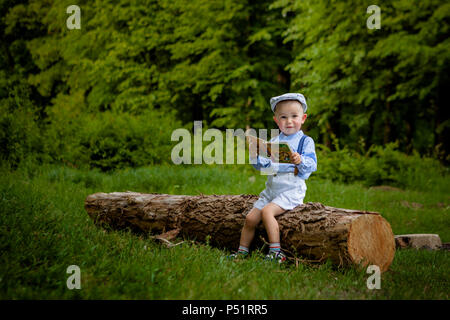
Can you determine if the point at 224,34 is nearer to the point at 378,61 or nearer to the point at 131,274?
the point at 378,61

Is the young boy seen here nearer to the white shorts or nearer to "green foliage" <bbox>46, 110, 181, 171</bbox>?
the white shorts

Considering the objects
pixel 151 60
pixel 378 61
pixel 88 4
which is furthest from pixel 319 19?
pixel 88 4

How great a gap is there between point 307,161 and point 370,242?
103 cm

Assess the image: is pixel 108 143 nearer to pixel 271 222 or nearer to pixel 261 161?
pixel 261 161

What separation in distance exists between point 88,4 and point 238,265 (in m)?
19.3

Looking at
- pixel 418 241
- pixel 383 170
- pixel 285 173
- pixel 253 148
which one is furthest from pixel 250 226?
pixel 383 170

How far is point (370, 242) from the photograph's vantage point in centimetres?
372

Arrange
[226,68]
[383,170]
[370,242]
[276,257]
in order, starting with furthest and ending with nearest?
[226,68], [383,170], [276,257], [370,242]

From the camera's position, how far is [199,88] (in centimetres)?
1652

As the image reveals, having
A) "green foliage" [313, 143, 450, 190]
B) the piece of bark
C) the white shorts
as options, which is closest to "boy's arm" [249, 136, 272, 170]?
the white shorts

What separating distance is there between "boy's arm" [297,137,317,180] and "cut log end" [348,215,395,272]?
2.40 feet

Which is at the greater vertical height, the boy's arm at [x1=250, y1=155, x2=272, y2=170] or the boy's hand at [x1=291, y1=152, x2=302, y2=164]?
the boy's hand at [x1=291, y1=152, x2=302, y2=164]

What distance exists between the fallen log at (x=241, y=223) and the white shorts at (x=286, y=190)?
0.10 meters

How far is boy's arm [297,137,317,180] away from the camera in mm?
3988
